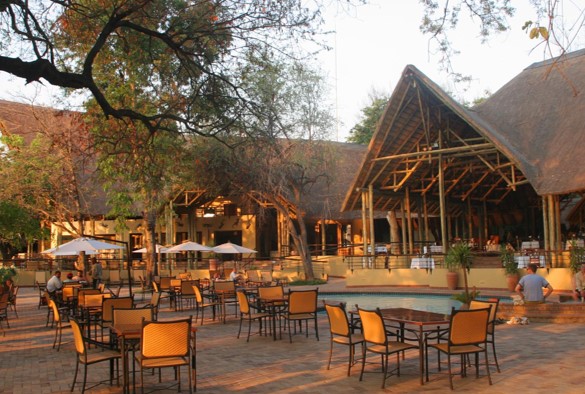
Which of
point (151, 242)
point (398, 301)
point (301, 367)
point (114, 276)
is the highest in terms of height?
point (151, 242)

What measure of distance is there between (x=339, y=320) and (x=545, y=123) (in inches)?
642

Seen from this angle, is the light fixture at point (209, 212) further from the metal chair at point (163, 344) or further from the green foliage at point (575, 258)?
the metal chair at point (163, 344)

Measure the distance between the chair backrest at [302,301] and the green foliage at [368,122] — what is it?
38.6m

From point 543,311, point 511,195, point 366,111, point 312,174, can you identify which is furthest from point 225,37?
point 366,111

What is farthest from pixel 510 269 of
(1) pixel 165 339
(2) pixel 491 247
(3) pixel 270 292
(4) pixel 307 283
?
(1) pixel 165 339

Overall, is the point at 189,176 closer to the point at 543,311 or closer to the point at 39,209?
the point at 39,209

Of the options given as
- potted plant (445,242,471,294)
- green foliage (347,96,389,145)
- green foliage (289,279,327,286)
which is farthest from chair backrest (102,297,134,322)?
green foliage (347,96,389,145)

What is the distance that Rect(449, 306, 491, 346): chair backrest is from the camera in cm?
639

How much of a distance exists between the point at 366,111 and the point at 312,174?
2378 cm

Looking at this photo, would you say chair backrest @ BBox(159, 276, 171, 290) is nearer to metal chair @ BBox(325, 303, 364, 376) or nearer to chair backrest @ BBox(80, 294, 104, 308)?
chair backrest @ BBox(80, 294, 104, 308)

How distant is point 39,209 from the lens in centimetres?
2583

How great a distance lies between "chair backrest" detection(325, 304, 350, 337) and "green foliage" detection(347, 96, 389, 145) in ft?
134

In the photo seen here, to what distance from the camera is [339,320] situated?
7379mm

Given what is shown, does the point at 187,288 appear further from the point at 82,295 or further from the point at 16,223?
the point at 16,223
